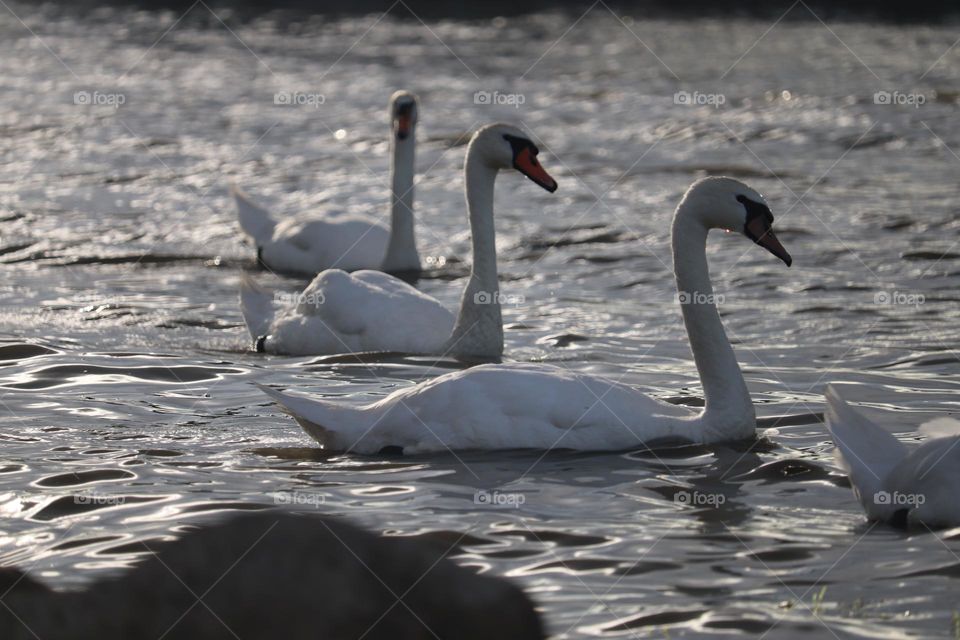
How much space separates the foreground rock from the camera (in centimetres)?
436

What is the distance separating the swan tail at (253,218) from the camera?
527 inches

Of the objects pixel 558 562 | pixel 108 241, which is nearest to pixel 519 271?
pixel 108 241

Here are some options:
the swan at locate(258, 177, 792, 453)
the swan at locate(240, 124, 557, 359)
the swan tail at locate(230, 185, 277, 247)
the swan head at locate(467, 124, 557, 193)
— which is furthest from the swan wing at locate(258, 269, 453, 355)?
the swan tail at locate(230, 185, 277, 247)

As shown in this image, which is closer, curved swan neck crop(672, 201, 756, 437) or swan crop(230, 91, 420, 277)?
curved swan neck crop(672, 201, 756, 437)

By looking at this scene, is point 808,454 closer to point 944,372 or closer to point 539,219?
point 944,372

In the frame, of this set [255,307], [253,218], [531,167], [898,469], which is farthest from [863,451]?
[253,218]

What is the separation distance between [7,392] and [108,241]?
5235 millimetres

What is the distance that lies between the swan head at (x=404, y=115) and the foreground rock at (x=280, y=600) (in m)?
7.60

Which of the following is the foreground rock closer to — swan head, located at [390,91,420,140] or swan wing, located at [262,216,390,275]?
swan wing, located at [262,216,390,275]

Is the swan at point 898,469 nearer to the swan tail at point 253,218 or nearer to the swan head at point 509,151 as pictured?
the swan head at point 509,151

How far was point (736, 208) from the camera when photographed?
24.4 feet

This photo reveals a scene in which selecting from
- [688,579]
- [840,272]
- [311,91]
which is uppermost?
[311,91]

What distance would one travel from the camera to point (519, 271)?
486 inches

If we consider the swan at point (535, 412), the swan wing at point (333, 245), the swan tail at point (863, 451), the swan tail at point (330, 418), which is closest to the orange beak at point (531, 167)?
the swan at point (535, 412)
